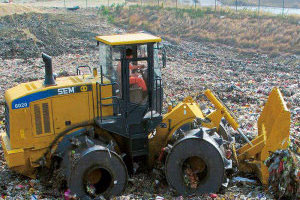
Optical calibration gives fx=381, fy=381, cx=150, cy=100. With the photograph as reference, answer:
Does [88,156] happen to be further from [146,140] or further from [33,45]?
[33,45]

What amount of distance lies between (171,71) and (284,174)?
9710mm

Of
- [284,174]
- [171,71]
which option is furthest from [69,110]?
[171,71]

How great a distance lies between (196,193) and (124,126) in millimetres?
1550

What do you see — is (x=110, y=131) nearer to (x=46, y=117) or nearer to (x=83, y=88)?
(x=83, y=88)

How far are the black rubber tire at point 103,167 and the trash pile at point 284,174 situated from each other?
226 centimetres

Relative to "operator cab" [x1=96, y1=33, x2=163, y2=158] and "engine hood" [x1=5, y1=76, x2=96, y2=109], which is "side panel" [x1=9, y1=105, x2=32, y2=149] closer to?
"engine hood" [x1=5, y1=76, x2=96, y2=109]

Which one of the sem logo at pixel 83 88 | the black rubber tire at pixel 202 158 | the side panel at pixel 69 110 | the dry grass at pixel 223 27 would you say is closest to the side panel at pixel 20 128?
the side panel at pixel 69 110

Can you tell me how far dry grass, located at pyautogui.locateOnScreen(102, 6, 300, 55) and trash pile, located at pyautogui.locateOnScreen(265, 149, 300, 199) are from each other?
576 inches

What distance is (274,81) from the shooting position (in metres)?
13.5

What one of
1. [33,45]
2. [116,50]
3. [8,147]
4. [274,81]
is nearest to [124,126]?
[116,50]

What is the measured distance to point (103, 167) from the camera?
5.79 metres

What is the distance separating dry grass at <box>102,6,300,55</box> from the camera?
2080 cm

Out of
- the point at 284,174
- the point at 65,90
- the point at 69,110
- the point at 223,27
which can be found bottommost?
the point at 284,174

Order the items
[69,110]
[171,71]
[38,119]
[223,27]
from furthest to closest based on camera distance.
A: [223,27], [171,71], [69,110], [38,119]
